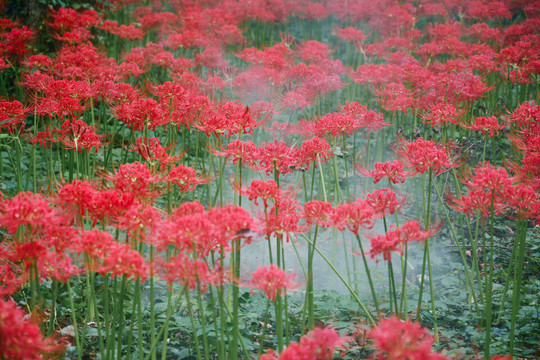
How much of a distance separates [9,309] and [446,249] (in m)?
3.21

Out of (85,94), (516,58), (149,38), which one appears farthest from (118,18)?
(516,58)

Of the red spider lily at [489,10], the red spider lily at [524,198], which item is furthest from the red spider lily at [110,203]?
the red spider lily at [489,10]

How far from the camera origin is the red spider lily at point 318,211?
1.83 m

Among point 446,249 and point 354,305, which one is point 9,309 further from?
point 446,249

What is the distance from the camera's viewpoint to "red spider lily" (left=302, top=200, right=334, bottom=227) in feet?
5.99

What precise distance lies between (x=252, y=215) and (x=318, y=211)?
1.26 meters

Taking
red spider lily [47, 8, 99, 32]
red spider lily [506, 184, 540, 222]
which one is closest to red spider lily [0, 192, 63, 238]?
red spider lily [506, 184, 540, 222]

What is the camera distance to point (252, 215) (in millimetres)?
3068

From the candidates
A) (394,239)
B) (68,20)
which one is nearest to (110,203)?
(394,239)

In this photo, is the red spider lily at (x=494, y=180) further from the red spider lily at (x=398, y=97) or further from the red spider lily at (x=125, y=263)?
the red spider lily at (x=398, y=97)

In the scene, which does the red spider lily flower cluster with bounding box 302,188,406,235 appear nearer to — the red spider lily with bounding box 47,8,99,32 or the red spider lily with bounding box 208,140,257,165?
the red spider lily with bounding box 208,140,257,165

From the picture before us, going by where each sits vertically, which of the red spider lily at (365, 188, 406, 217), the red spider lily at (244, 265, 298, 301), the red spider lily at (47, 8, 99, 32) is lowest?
the red spider lily at (244, 265, 298, 301)

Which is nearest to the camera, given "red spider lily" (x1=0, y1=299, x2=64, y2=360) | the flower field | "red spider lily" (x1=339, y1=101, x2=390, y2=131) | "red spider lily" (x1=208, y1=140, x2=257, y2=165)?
"red spider lily" (x1=0, y1=299, x2=64, y2=360)

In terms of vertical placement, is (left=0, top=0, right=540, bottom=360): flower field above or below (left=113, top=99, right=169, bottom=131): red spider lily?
below
